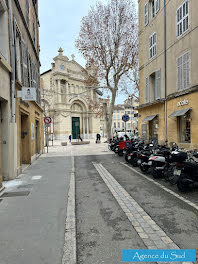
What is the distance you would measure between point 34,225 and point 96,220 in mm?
1148

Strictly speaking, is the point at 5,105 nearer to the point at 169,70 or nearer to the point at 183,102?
the point at 183,102

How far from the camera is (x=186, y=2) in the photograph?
11.2 meters

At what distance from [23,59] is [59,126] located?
32250mm

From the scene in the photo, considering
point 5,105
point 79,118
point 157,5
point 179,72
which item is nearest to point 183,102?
point 179,72

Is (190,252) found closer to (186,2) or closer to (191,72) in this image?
(191,72)

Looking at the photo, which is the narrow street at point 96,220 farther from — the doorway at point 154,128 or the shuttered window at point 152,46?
the shuttered window at point 152,46

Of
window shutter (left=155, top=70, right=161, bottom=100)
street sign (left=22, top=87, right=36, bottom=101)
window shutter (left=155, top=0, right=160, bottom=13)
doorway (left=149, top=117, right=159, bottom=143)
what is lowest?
doorway (left=149, top=117, right=159, bottom=143)

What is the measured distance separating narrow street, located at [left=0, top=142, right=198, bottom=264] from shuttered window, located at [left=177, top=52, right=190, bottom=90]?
7.45 m

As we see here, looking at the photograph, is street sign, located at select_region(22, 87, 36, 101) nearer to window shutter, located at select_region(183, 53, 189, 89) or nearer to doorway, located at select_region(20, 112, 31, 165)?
doorway, located at select_region(20, 112, 31, 165)

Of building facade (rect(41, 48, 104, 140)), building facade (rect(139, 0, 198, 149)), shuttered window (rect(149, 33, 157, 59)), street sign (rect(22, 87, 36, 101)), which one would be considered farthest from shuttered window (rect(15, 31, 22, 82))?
building facade (rect(41, 48, 104, 140))

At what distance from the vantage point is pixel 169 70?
1305 cm

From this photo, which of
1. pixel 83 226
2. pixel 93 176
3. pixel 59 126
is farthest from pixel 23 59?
pixel 59 126

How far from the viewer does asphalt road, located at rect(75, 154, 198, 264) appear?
2.89 m

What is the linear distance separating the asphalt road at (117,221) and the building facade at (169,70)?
6.73m
